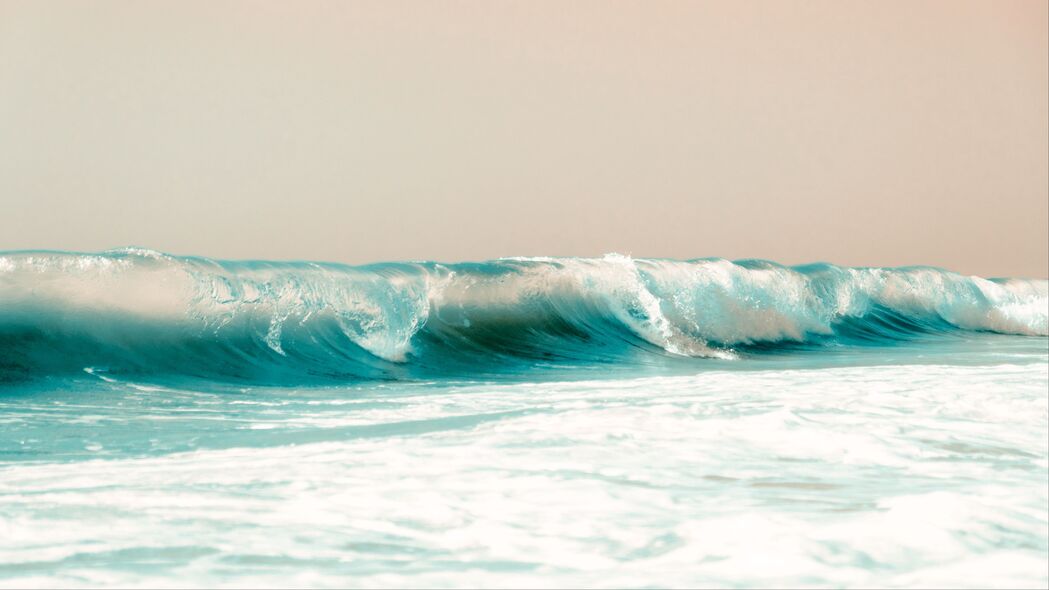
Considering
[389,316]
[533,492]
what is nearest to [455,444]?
[533,492]

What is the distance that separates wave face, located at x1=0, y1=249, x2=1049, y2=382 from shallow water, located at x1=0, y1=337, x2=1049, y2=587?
49.0 inches

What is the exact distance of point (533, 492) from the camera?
6.89 ft

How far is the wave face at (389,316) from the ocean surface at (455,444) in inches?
0.9

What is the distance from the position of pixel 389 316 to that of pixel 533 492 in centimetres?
425

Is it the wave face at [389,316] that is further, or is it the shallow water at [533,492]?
the wave face at [389,316]

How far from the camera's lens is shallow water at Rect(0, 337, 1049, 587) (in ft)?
5.11

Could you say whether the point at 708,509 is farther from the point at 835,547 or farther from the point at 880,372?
the point at 880,372

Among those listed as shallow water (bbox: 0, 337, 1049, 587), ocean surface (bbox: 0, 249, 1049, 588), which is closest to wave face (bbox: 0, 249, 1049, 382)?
ocean surface (bbox: 0, 249, 1049, 588)

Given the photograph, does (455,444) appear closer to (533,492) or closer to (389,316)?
(533,492)

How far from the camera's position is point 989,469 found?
2.43 meters

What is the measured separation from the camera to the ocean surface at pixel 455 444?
1607mm

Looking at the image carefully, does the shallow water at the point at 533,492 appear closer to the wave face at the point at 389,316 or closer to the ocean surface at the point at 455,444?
the ocean surface at the point at 455,444

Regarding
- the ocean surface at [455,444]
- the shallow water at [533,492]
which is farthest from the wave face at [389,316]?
the shallow water at [533,492]

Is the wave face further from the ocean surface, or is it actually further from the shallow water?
the shallow water
